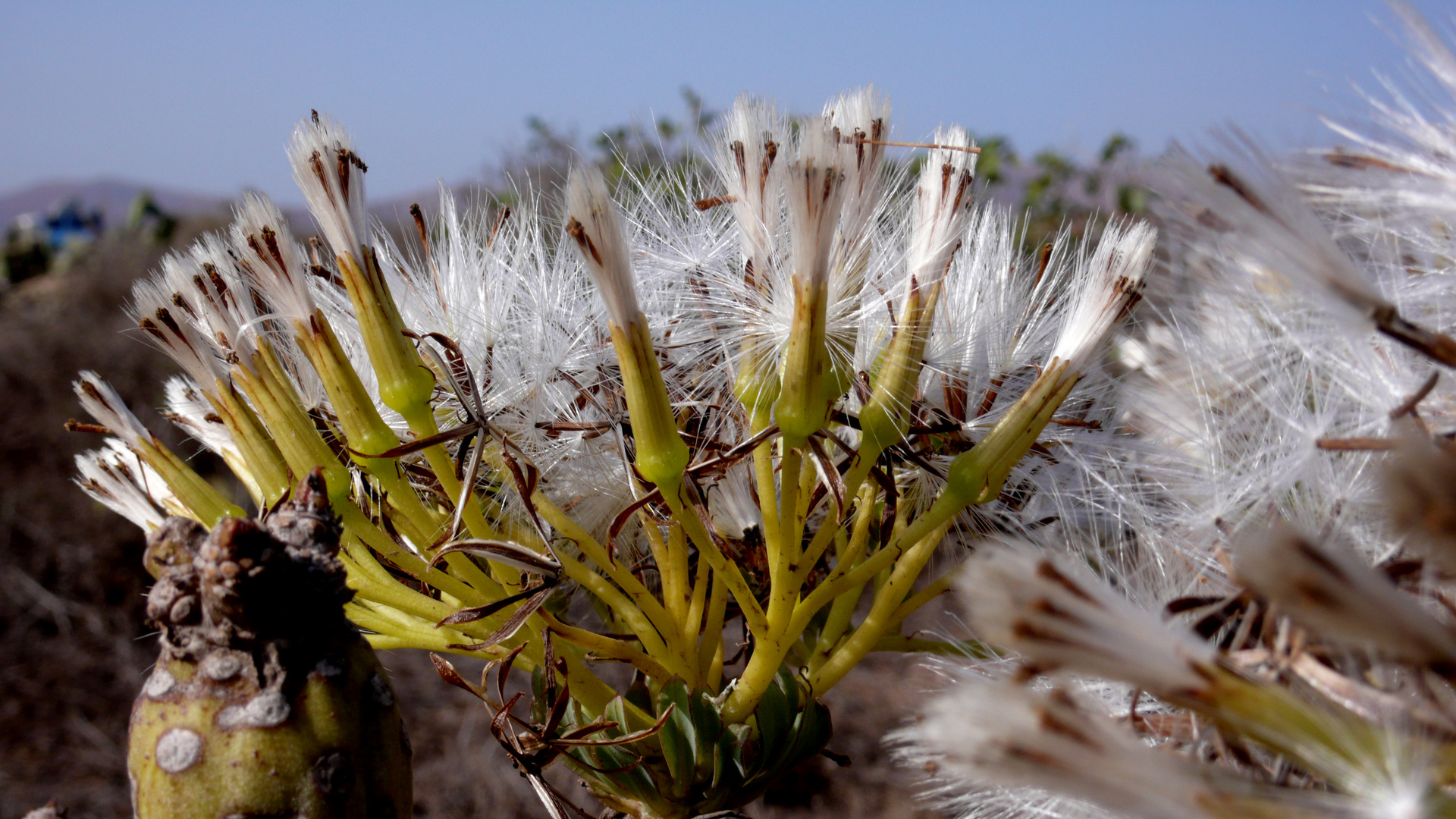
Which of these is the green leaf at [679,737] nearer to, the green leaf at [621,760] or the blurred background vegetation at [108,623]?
the green leaf at [621,760]

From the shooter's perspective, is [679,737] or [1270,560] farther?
[679,737]

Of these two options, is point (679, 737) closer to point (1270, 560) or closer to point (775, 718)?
point (775, 718)

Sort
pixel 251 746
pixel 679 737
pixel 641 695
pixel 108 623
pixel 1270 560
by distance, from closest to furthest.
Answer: pixel 1270 560 < pixel 251 746 < pixel 679 737 < pixel 641 695 < pixel 108 623

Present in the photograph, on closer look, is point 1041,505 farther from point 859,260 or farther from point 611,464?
point 611,464

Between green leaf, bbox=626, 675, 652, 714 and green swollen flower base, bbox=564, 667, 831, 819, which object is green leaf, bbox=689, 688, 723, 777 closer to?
green swollen flower base, bbox=564, 667, 831, 819

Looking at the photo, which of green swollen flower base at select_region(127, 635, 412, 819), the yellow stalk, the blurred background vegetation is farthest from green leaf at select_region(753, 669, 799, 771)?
the blurred background vegetation

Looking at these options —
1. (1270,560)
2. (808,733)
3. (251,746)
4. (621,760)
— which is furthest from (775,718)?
(1270,560)

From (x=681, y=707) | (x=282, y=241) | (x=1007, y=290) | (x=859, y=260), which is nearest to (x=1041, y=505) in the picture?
(x=1007, y=290)

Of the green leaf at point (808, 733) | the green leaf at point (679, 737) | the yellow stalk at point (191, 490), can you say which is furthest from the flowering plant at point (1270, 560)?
the yellow stalk at point (191, 490)

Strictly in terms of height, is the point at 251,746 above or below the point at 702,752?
above
